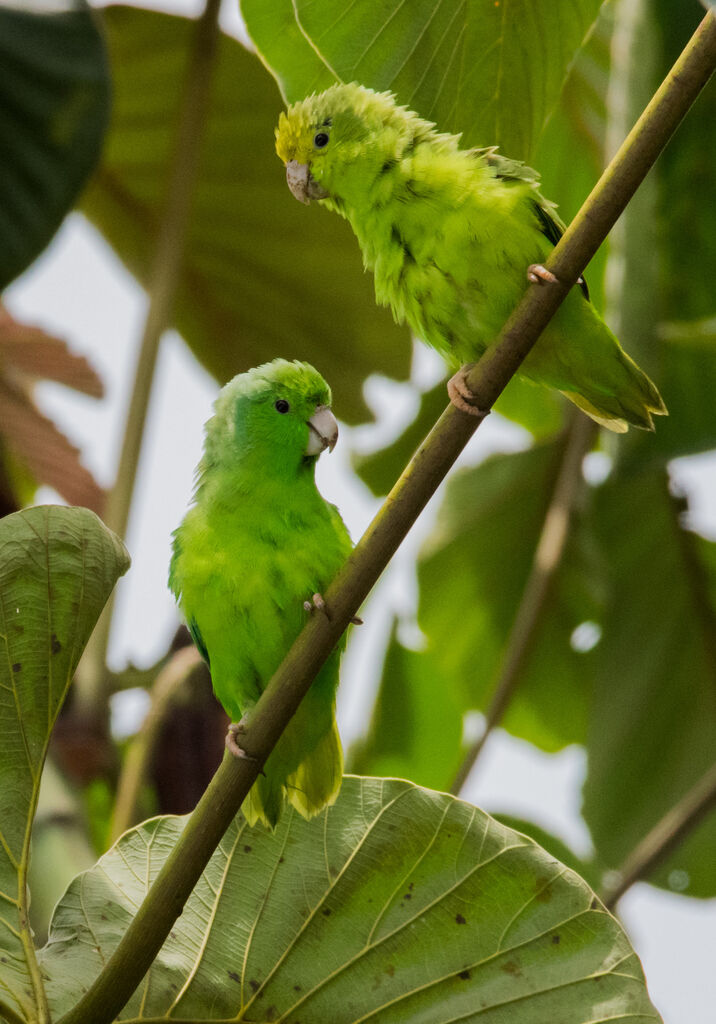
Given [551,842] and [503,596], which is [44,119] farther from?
[551,842]

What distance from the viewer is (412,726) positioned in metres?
3.11

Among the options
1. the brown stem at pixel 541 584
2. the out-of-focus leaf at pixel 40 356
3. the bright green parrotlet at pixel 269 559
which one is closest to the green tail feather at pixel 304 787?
the bright green parrotlet at pixel 269 559

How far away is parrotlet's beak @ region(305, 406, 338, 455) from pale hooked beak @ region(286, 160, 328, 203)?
311mm

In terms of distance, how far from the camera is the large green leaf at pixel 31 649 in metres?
1.19

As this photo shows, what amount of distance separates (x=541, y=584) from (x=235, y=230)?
49.8 inches

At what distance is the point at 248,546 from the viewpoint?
5.33 feet

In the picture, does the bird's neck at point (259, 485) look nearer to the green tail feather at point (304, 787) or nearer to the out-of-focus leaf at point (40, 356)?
the green tail feather at point (304, 787)


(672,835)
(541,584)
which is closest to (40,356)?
(541,584)

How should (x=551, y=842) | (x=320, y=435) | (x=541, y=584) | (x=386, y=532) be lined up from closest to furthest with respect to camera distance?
(x=386, y=532) < (x=320, y=435) < (x=541, y=584) < (x=551, y=842)

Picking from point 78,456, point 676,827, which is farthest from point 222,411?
point 676,827

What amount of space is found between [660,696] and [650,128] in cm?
218

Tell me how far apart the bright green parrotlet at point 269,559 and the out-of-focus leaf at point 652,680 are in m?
1.35

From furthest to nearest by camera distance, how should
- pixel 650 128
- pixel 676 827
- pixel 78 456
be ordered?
1. pixel 78 456
2. pixel 676 827
3. pixel 650 128

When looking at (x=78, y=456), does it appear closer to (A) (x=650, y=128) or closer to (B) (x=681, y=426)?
(B) (x=681, y=426)
